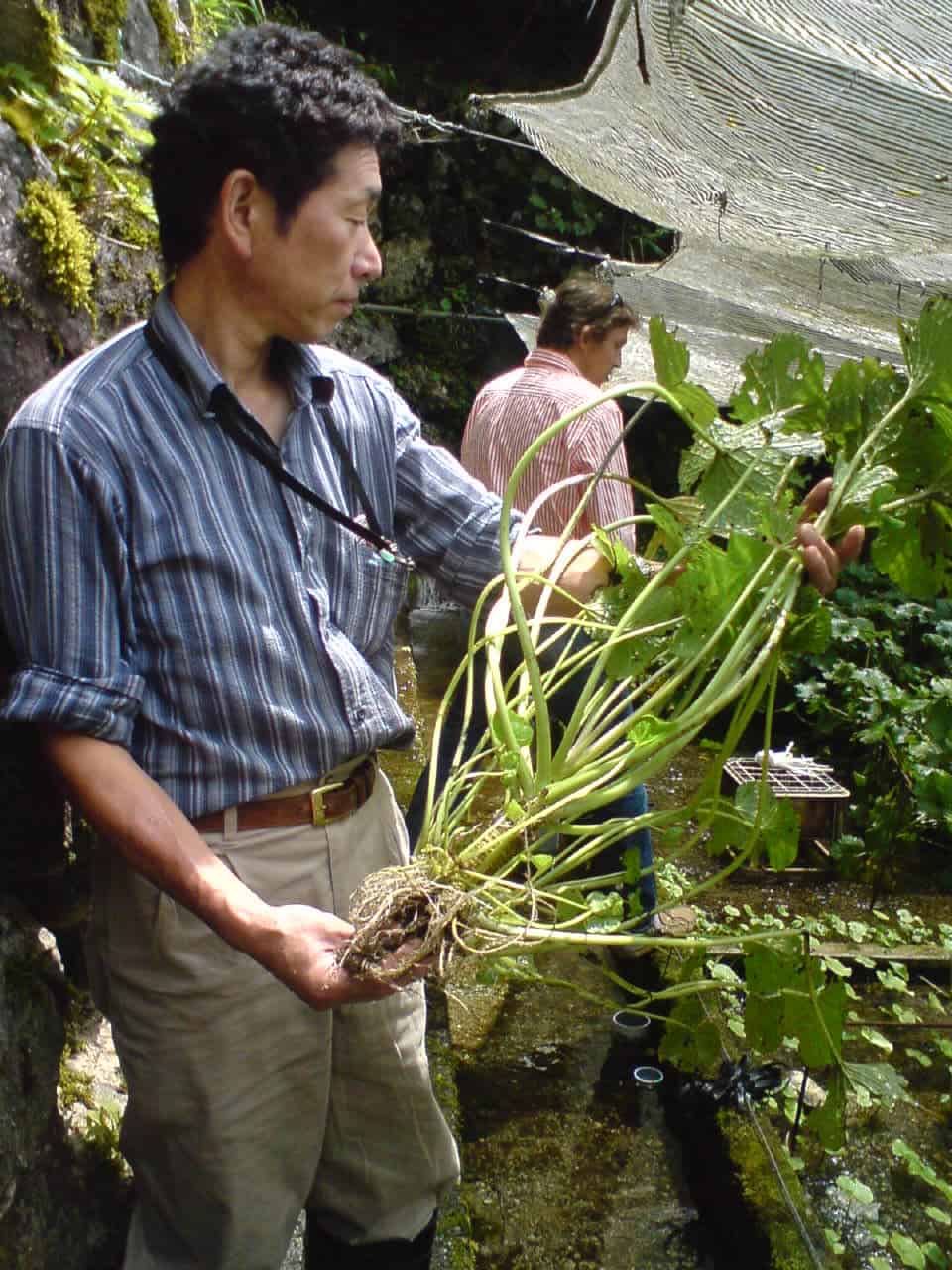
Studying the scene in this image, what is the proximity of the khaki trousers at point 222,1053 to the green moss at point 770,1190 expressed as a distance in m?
1.10

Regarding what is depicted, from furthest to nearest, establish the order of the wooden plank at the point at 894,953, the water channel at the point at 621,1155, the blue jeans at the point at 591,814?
the wooden plank at the point at 894,953 < the blue jeans at the point at 591,814 < the water channel at the point at 621,1155

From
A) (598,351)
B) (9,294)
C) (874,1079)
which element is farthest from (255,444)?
(598,351)

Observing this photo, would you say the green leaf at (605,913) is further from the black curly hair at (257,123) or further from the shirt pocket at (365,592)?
the black curly hair at (257,123)

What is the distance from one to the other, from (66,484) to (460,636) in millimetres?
6720

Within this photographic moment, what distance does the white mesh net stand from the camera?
3312mm

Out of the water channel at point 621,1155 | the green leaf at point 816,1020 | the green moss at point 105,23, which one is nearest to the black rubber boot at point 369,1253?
the water channel at point 621,1155

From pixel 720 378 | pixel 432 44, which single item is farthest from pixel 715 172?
pixel 432 44

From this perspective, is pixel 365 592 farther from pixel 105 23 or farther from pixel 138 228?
pixel 105 23

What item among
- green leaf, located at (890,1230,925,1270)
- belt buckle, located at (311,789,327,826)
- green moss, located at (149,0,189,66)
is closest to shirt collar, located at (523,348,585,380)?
green moss, located at (149,0,189,66)

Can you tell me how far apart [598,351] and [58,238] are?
231 cm

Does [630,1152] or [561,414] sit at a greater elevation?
[561,414]

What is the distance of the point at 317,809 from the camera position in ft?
5.77

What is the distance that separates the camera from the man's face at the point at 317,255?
166cm

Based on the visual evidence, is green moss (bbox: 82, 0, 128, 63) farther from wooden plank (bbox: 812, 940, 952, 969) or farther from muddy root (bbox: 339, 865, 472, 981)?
wooden plank (bbox: 812, 940, 952, 969)
